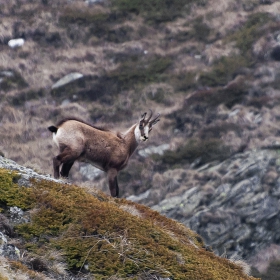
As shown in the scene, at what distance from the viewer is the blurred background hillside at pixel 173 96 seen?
28.0 metres

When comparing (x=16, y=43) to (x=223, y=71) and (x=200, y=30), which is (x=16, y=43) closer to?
(x=200, y=30)

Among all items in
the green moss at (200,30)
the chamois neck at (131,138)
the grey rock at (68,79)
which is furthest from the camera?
the green moss at (200,30)

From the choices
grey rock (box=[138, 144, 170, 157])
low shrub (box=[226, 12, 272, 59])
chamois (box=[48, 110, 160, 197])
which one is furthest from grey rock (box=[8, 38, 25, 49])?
chamois (box=[48, 110, 160, 197])

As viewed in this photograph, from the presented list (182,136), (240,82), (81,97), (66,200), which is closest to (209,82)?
(240,82)

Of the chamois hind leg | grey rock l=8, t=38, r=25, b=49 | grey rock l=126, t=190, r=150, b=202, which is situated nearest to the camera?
the chamois hind leg

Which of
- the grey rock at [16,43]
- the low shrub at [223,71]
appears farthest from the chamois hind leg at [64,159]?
the grey rock at [16,43]

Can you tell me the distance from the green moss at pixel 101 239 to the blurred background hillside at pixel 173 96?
53.4 ft

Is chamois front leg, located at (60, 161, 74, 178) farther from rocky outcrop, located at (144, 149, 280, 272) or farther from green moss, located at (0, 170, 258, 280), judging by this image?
rocky outcrop, located at (144, 149, 280, 272)

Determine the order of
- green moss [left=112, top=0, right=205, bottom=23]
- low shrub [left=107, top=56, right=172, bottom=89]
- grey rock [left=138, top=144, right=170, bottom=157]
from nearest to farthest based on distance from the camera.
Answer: grey rock [left=138, top=144, right=170, bottom=157] < low shrub [left=107, top=56, right=172, bottom=89] < green moss [left=112, top=0, right=205, bottom=23]

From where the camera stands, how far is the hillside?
7.81 m

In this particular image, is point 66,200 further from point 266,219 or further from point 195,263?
point 266,219

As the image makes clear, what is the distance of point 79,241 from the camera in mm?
8234

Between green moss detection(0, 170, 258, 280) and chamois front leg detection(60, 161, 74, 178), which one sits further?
chamois front leg detection(60, 161, 74, 178)

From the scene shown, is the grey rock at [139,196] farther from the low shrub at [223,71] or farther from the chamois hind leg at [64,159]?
the chamois hind leg at [64,159]
